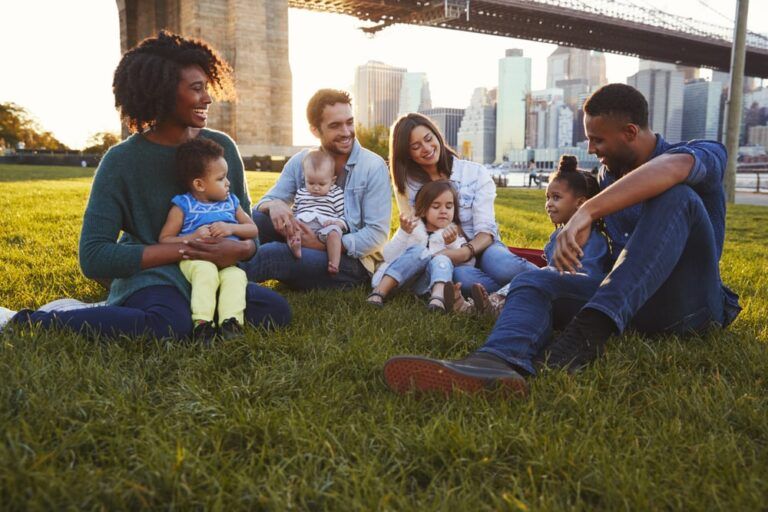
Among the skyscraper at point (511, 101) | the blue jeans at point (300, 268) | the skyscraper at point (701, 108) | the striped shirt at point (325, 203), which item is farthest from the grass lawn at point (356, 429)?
the skyscraper at point (701, 108)

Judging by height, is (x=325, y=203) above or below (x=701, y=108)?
below

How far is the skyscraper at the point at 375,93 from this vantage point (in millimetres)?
129137

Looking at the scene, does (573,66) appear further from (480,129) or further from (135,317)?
(135,317)

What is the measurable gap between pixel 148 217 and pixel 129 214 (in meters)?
0.08

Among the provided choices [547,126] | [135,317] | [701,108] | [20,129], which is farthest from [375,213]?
[547,126]

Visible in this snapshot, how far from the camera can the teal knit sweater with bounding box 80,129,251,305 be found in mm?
2512

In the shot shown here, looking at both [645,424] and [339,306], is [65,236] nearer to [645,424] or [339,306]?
[339,306]

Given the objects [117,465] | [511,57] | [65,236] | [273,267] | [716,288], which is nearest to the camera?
[117,465]

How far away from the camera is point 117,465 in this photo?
1469mm

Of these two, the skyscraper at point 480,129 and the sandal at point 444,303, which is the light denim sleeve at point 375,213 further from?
the skyscraper at point 480,129

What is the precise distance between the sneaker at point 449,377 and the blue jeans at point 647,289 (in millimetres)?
141

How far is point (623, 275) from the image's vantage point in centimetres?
212

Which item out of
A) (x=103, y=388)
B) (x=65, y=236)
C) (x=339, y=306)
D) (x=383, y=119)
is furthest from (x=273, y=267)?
(x=383, y=119)

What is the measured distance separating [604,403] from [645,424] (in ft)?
0.45
